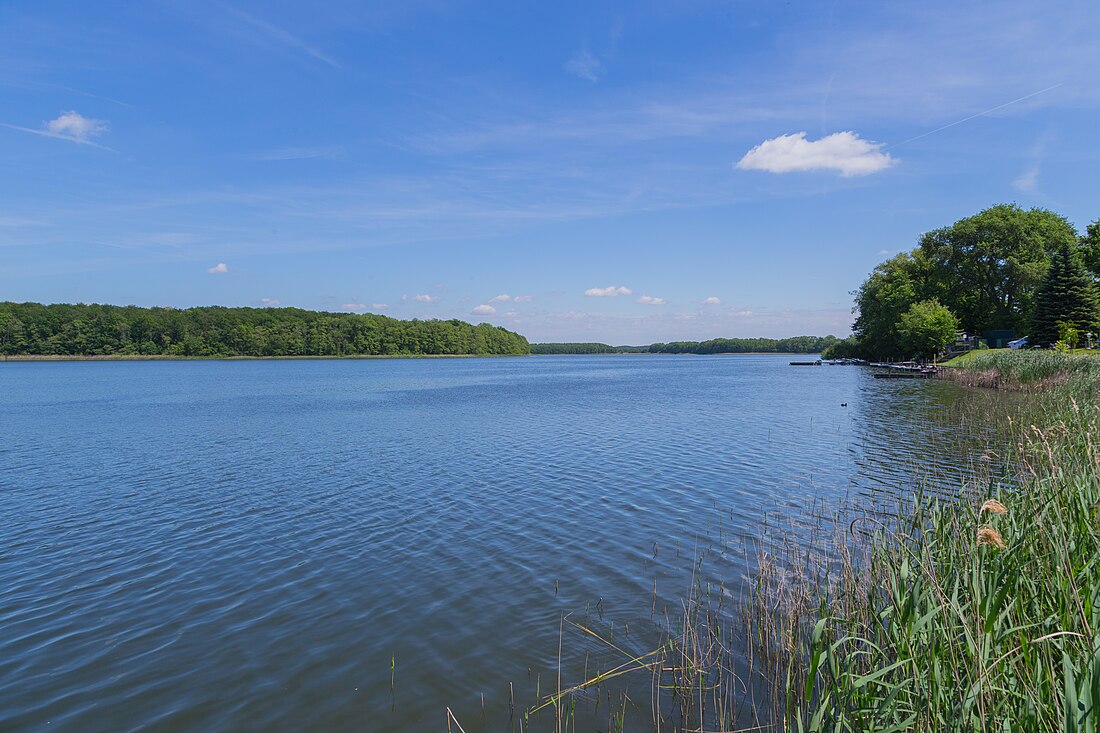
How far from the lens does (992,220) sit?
219ft

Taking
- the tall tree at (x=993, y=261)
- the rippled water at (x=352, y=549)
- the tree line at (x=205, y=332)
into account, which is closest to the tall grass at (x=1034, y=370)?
the rippled water at (x=352, y=549)

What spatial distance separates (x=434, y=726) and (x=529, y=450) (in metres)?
14.7

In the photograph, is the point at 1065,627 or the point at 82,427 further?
the point at 82,427

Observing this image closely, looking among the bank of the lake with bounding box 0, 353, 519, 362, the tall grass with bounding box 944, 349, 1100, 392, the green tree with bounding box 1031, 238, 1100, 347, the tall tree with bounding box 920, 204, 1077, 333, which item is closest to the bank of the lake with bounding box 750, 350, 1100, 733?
the tall grass with bounding box 944, 349, 1100, 392

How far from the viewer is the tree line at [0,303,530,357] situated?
397 feet

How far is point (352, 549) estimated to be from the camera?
1041 cm

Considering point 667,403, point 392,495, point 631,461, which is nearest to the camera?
point 392,495

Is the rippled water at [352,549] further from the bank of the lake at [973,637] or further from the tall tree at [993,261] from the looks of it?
the tall tree at [993,261]

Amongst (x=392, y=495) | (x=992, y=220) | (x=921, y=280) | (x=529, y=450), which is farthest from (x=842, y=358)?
(x=392, y=495)

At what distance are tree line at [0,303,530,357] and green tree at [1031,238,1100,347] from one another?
13898 cm

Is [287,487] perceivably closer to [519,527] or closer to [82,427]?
[519,527]

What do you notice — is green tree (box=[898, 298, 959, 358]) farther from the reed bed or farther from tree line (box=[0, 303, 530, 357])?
tree line (box=[0, 303, 530, 357])

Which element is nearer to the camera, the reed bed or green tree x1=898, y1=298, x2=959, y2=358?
the reed bed

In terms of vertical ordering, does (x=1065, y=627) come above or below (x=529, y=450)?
above
